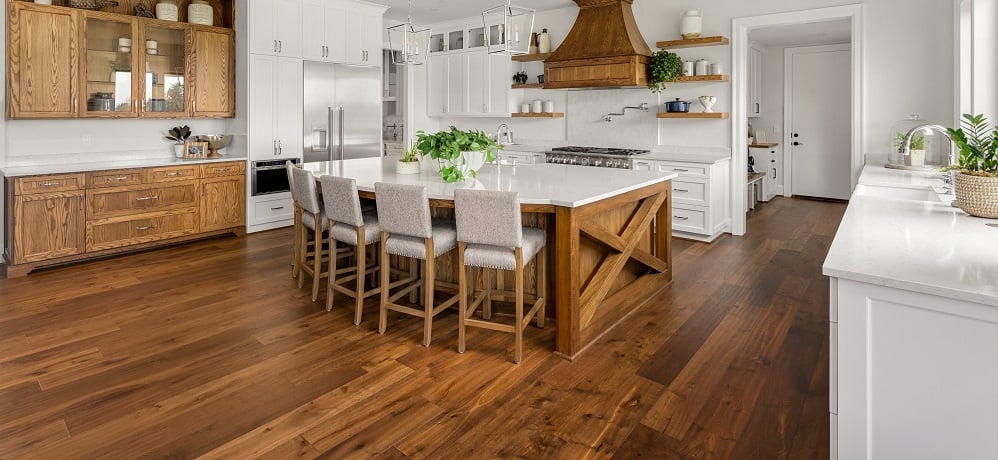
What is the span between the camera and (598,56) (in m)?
5.96

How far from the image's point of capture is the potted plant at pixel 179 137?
18.7 ft

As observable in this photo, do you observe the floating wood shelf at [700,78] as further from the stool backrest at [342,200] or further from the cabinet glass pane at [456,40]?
the stool backrest at [342,200]

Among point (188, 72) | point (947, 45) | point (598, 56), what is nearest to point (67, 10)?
point (188, 72)

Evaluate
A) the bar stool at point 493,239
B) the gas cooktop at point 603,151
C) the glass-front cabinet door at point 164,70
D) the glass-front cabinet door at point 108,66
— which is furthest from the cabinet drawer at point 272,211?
the bar stool at point 493,239

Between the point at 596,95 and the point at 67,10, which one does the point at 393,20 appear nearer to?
the point at 596,95

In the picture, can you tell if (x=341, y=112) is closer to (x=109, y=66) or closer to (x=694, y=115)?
(x=109, y=66)

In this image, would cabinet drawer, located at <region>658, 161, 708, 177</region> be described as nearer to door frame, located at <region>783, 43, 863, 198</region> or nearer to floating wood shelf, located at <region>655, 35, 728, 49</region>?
floating wood shelf, located at <region>655, 35, 728, 49</region>

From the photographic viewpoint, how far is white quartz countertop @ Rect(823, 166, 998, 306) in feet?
4.46

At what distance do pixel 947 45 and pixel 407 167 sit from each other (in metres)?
4.53

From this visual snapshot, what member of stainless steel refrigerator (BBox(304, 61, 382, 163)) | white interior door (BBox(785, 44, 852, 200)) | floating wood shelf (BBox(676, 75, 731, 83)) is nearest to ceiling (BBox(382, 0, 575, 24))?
stainless steel refrigerator (BBox(304, 61, 382, 163))

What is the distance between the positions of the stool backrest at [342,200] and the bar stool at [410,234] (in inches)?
8.5

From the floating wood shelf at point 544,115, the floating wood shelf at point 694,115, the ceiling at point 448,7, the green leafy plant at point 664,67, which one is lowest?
the floating wood shelf at point 694,115

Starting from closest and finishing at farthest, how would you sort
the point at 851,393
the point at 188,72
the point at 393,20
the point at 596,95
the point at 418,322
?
1. the point at 851,393
2. the point at 418,322
3. the point at 188,72
4. the point at 596,95
5. the point at 393,20

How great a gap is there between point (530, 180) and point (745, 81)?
3.38 m
